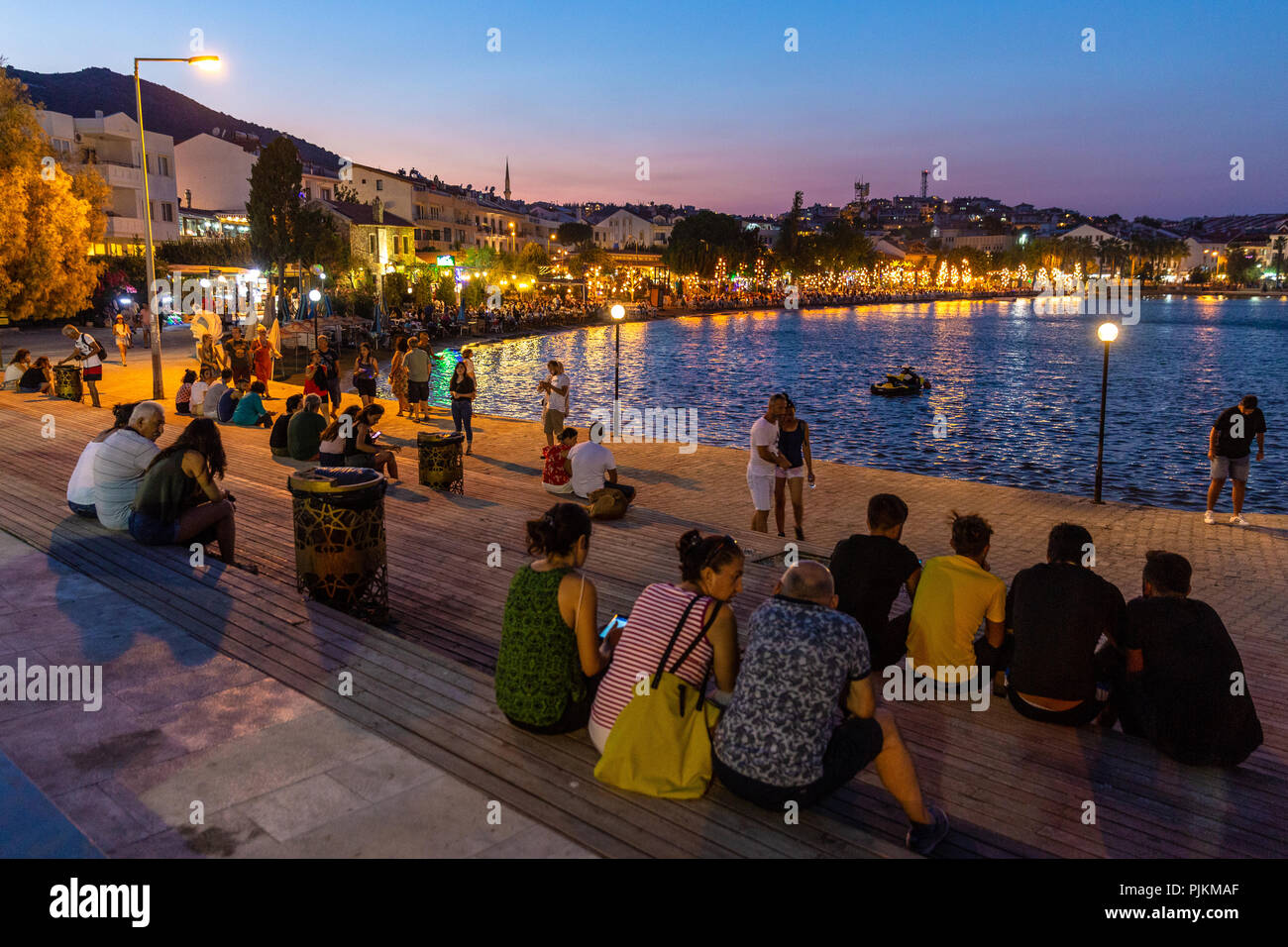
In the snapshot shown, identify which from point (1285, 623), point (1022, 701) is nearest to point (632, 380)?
point (1285, 623)

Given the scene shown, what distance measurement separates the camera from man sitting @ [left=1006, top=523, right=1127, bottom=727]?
5.52 metres

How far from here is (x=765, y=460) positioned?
38.0ft

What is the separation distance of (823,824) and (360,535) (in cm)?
454

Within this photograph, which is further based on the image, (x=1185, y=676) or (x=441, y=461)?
(x=441, y=461)

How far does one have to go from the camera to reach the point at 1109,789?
5102 mm

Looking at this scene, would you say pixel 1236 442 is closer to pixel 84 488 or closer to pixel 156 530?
pixel 156 530

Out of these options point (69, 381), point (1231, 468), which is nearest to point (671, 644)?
point (1231, 468)

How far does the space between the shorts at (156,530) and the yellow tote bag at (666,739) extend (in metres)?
5.77

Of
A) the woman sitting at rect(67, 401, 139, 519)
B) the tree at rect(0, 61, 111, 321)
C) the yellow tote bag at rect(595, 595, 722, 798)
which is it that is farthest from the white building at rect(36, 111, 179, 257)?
the yellow tote bag at rect(595, 595, 722, 798)

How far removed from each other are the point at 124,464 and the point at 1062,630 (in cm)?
825

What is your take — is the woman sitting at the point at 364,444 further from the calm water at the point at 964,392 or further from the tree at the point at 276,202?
the tree at the point at 276,202

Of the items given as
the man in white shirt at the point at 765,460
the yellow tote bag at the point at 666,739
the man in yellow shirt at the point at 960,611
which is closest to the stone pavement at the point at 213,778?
the yellow tote bag at the point at 666,739

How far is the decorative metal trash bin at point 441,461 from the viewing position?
12641mm
